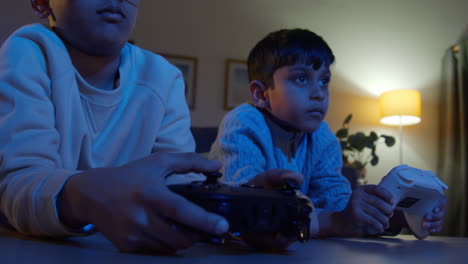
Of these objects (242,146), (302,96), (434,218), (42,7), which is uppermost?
(42,7)

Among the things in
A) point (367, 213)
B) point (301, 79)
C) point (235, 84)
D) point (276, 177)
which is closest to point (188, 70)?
point (235, 84)

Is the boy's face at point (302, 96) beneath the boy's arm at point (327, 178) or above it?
above

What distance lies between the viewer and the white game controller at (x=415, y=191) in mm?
627

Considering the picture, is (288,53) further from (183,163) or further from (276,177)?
(183,163)

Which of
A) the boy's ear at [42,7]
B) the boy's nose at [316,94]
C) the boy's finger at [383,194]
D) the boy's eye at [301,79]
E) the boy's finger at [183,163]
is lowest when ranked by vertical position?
the boy's finger at [383,194]

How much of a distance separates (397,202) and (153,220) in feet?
1.51

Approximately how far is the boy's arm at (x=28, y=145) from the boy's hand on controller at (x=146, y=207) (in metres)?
0.07

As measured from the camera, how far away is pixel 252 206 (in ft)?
1.14

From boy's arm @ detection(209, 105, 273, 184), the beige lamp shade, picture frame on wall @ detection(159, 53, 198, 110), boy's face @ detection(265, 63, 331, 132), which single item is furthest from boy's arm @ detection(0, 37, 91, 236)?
the beige lamp shade

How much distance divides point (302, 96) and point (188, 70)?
213 centimetres

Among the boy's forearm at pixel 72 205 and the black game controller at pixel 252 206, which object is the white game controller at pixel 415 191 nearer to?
the black game controller at pixel 252 206

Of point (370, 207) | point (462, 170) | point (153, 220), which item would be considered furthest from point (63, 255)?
point (462, 170)

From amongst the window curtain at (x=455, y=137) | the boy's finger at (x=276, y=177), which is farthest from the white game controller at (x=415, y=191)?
the window curtain at (x=455, y=137)

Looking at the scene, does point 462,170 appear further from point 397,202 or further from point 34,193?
point 34,193
